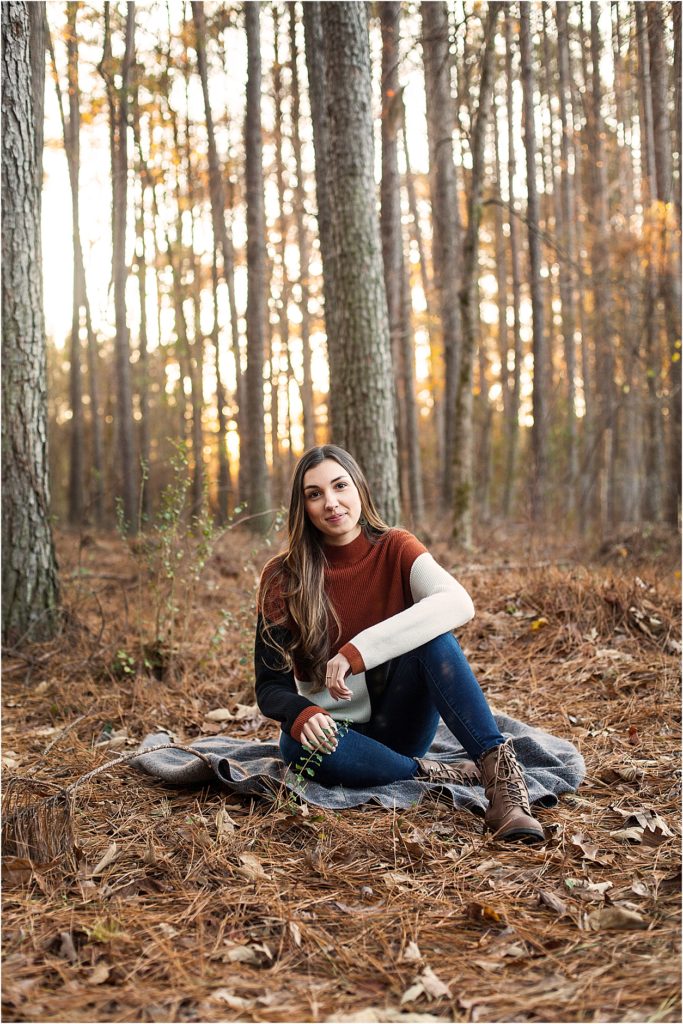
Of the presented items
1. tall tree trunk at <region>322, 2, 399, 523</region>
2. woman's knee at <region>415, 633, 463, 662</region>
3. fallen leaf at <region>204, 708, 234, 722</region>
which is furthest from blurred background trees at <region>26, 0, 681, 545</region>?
woman's knee at <region>415, 633, 463, 662</region>

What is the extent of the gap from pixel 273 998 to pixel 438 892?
27.5 inches

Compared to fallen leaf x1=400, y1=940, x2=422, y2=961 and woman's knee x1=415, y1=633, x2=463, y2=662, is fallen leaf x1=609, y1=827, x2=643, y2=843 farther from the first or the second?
fallen leaf x1=400, y1=940, x2=422, y2=961

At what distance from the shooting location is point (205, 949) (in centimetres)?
213

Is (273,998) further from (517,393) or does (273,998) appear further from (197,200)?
(197,200)

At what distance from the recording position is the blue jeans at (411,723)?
3.06 metres

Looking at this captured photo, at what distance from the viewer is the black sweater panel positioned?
10.2 feet

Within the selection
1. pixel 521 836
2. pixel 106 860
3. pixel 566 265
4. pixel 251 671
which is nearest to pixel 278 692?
pixel 106 860

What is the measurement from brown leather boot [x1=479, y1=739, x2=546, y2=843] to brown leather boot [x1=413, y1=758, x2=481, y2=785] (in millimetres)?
293

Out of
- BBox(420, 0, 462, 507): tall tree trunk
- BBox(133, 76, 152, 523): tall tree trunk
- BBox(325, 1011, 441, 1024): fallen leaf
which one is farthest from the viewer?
BBox(133, 76, 152, 523): tall tree trunk

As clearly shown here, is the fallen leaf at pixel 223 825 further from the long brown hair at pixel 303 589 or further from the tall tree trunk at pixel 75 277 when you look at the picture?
the tall tree trunk at pixel 75 277

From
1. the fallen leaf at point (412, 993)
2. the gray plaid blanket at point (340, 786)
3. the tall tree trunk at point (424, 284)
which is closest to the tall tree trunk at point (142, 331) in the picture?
the tall tree trunk at point (424, 284)

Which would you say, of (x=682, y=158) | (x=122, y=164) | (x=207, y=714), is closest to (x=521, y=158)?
(x=122, y=164)

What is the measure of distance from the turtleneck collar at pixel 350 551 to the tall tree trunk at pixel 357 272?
2531mm

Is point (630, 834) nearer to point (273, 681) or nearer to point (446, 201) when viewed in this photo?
point (273, 681)
